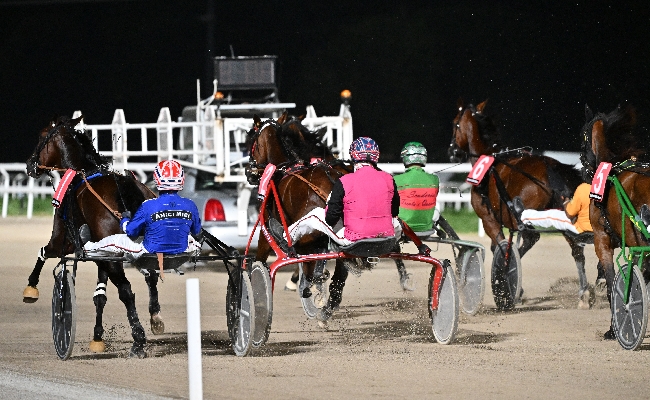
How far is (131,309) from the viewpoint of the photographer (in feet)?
32.1

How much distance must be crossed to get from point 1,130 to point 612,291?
120 ft

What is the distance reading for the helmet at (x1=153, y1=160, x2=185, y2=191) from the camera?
9602 millimetres

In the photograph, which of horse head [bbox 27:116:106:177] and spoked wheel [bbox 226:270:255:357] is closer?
spoked wheel [bbox 226:270:255:357]

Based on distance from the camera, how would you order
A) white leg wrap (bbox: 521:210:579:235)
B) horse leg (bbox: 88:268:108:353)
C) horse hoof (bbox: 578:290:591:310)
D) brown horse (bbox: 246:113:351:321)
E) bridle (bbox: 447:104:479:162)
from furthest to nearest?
bridle (bbox: 447:104:479:162)
horse hoof (bbox: 578:290:591:310)
white leg wrap (bbox: 521:210:579:235)
brown horse (bbox: 246:113:351:321)
horse leg (bbox: 88:268:108:353)

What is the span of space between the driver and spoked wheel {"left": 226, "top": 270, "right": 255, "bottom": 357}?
1.55 feet

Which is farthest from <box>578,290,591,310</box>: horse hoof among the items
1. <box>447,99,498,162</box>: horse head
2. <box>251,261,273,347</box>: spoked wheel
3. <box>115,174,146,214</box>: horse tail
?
<box>115,174,146,214</box>: horse tail

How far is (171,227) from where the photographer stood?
31.3 ft

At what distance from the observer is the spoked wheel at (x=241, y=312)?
9453mm

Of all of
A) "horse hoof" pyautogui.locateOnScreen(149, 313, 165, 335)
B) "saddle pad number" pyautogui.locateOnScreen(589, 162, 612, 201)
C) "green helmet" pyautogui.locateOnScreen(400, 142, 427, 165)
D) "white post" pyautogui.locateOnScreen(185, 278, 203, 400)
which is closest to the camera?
"white post" pyautogui.locateOnScreen(185, 278, 203, 400)

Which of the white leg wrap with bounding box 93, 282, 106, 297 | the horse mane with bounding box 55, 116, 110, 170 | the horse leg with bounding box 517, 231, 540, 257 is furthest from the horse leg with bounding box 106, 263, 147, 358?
the horse leg with bounding box 517, 231, 540, 257

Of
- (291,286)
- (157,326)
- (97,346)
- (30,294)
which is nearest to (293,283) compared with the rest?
(291,286)

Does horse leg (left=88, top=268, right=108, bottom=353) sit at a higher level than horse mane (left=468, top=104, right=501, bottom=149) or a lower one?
lower

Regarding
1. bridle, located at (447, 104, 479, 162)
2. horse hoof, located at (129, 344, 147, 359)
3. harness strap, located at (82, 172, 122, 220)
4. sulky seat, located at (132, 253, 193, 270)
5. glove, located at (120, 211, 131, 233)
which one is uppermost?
bridle, located at (447, 104, 479, 162)

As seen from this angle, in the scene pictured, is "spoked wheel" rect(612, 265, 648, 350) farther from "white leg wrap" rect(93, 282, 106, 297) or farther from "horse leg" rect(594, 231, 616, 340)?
"white leg wrap" rect(93, 282, 106, 297)
